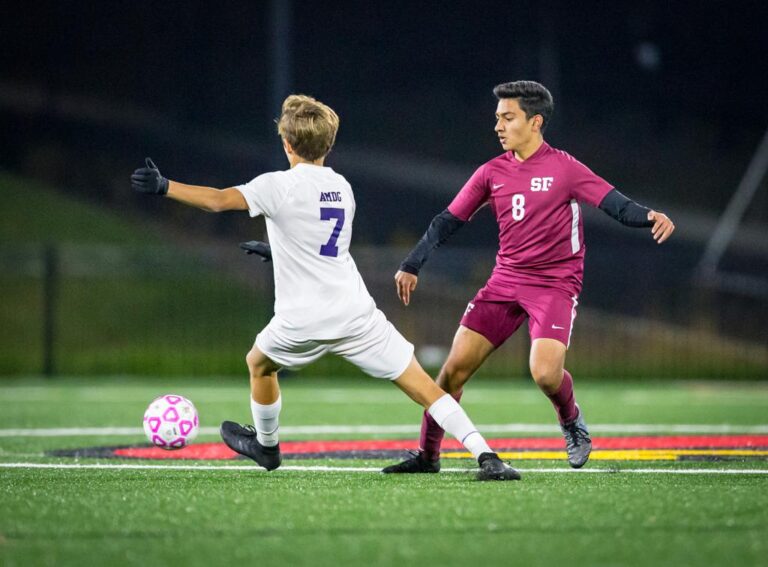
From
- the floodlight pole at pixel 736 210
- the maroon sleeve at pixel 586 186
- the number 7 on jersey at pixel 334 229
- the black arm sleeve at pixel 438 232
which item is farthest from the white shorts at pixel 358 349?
the floodlight pole at pixel 736 210

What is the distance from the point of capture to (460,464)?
7.65m

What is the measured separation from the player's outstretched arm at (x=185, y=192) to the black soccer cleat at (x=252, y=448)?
140 centimetres

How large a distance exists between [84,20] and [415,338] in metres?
16.8

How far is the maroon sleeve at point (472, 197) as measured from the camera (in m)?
7.39

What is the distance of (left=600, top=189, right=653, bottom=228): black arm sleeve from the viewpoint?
22.8 ft

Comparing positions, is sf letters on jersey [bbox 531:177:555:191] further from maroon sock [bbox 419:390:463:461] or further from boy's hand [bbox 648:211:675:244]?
maroon sock [bbox 419:390:463:461]

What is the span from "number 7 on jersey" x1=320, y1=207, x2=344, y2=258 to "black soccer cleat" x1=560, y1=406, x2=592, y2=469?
5.98 ft

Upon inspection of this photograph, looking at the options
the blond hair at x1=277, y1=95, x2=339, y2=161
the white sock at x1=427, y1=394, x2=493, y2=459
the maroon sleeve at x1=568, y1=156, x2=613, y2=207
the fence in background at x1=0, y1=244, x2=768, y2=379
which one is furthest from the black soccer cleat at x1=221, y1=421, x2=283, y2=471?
the fence in background at x1=0, y1=244, x2=768, y2=379

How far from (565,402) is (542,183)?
1.27 meters

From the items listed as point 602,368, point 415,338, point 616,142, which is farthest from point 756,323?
point 616,142

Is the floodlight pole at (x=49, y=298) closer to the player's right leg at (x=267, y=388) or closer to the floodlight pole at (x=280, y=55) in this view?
the floodlight pole at (x=280, y=55)

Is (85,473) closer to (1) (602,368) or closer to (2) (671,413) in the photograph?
(2) (671,413)

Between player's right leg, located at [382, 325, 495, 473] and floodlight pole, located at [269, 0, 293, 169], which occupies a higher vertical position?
floodlight pole, located at [269, 0, 293, 169]

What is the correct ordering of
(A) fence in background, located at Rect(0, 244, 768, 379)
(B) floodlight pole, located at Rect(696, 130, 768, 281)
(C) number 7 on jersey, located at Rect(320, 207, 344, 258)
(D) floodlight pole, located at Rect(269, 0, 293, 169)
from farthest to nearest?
1. (B) floodlight pole, located at Rect(696, 130, 768, 281)
2. (A) fence in background, located at Rect(0, 244, 768, 379)
3. (D) floodlight pole, located at Rect(269, 0, 293, 169)
4. (C) number 7 on jersey, located at Rect(320, 207, 344, 258)
